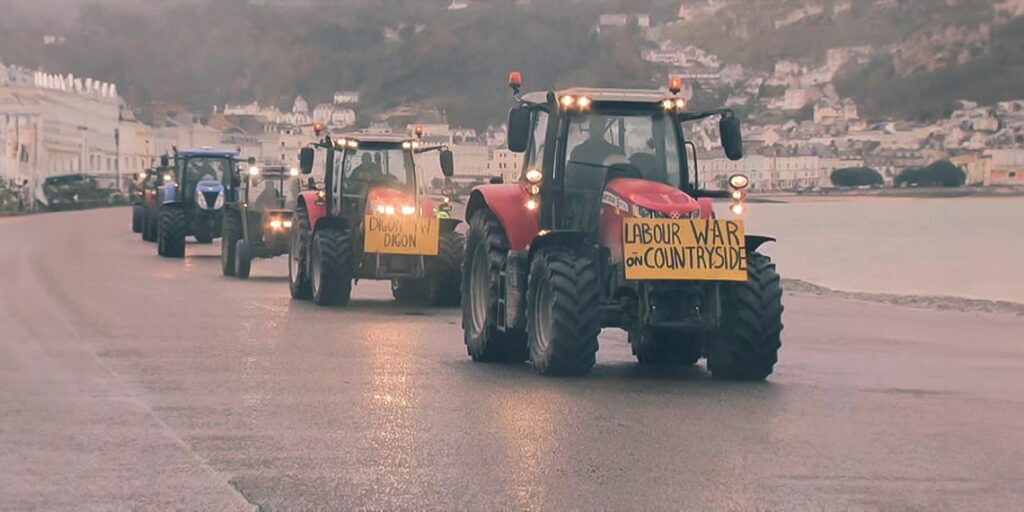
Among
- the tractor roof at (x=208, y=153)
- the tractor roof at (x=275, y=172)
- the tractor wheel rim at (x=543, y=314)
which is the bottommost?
the tractor wheel rim at (x=543, y=314)

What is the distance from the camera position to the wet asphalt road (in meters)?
9.06

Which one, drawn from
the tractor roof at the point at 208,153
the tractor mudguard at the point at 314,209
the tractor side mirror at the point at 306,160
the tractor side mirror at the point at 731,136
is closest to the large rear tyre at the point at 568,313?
the tractor side mirror at the point at 731,136

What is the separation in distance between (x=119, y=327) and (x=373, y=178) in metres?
6.46

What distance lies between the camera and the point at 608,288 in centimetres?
1521

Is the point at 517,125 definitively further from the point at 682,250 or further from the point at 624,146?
the point at 682,250

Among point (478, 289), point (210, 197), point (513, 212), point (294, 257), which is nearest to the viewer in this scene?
point (513, 212)

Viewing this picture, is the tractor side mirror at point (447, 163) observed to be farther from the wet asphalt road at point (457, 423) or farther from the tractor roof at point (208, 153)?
the tractor roof at point (208, 153)

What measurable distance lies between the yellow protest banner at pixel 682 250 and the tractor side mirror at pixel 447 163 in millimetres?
9884

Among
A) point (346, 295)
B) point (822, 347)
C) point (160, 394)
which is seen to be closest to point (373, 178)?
point (346, 295)

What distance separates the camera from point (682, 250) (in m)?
14.6

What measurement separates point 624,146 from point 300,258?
1070cm

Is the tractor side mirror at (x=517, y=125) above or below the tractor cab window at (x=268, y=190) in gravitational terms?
above

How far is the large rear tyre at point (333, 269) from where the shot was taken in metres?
24.1

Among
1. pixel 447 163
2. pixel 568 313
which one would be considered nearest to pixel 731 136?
pixel 568 313
